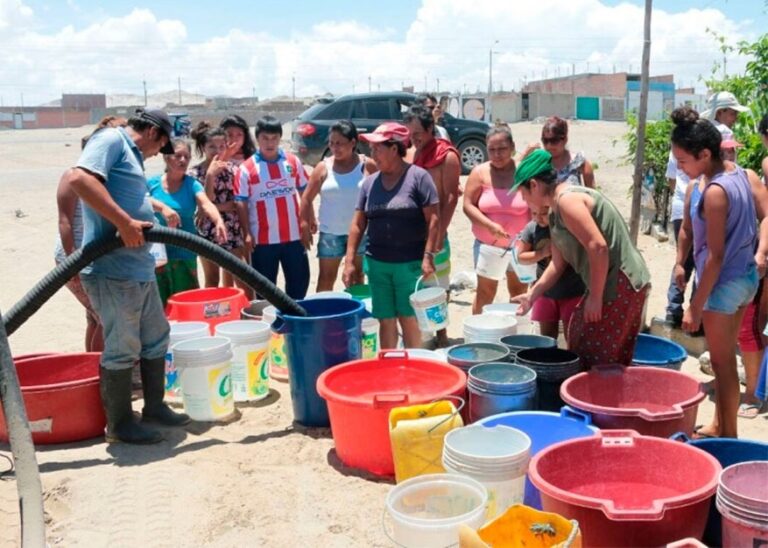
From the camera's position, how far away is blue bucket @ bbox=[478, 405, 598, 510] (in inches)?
130

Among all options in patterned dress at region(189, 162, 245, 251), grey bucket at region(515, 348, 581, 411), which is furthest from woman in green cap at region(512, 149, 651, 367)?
patterned dress at region(189, 162, 245, 251)

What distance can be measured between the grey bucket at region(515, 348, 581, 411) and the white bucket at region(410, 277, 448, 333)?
3.00 ft

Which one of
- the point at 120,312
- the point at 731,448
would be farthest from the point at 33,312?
the point at 731,448

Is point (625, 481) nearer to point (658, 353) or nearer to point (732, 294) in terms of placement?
point (732, 294)

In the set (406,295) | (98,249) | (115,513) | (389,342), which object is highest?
(98,249)

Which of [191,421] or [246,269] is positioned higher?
[246,269]

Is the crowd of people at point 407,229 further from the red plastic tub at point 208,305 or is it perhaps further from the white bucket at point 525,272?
the red plastic tub at point 208,305

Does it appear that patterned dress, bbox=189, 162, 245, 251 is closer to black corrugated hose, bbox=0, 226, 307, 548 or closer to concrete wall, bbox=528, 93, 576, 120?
black corrugated hose, bbox=0, 226, 307, 548

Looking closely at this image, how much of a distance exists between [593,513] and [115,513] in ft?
6.95

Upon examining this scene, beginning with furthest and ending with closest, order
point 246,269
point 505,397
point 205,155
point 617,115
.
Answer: point 617,115, point 205,155, point 246,269, point 505,397

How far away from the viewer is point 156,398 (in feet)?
14.4

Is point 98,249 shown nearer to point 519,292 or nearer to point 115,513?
point 115,513

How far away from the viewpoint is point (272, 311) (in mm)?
5074

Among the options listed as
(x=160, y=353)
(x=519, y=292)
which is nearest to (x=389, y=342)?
(x=519, y=292)
